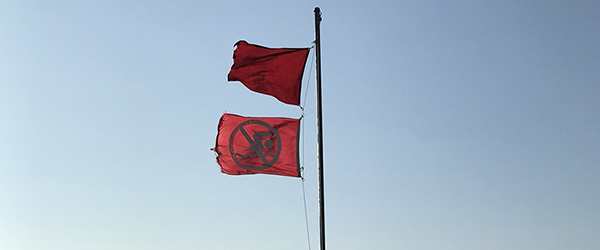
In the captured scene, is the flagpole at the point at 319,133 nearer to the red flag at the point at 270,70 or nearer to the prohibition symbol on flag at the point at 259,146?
the red flag at the point at 270,70

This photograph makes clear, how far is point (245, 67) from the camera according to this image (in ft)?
69.2

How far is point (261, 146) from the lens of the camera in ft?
67.3

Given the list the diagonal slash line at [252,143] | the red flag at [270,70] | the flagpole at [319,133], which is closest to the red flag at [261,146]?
the diagonal slash line at [252,143]

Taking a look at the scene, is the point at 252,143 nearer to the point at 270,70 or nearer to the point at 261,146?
the point at 261,146

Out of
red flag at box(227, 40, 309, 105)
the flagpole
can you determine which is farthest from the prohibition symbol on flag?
the flagpole

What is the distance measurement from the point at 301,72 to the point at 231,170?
3718 mm

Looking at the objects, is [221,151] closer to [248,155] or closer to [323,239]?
[248,155]

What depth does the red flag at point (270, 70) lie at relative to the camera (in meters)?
20.7

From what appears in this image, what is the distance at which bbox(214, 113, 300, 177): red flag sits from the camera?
2030 cm

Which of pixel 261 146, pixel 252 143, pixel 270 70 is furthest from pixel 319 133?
pixel 270 70

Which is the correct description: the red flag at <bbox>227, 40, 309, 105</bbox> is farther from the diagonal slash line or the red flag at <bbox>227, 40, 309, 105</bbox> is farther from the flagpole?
the diagonal slash line

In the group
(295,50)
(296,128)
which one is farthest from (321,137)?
(295,50)

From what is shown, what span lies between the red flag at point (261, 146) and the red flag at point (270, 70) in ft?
2.88

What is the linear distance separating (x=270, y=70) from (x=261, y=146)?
2352 millimetres
